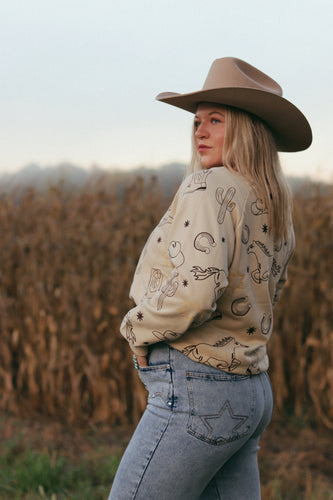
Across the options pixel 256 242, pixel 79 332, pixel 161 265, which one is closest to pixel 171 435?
pixel 161 265

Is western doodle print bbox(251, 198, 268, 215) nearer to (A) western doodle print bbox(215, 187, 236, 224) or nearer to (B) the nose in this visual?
(A) western doodle print bbox(215, 187, 236, 224)

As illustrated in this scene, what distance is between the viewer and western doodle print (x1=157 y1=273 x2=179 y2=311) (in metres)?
1.54

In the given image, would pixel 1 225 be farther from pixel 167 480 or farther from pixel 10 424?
pixel 167 480

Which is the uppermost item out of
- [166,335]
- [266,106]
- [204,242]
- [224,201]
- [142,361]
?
[266,106]

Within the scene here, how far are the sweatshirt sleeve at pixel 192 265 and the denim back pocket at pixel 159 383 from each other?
0.08 meters

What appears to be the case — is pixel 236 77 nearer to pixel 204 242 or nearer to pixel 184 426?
pixel 204 242

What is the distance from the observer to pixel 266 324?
1760 mm

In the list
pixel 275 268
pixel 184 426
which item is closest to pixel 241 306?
pixel 275 268

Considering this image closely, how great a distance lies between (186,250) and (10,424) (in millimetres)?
3172

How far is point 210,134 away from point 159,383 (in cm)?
75

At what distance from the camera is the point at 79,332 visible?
A: 13.9 ft

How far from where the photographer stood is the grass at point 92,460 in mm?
3291

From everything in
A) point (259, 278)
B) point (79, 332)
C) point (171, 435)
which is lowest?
point (79, 332)

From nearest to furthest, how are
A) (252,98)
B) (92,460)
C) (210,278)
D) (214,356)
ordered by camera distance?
(210,278), (214,356), (252,98), (92,460)
